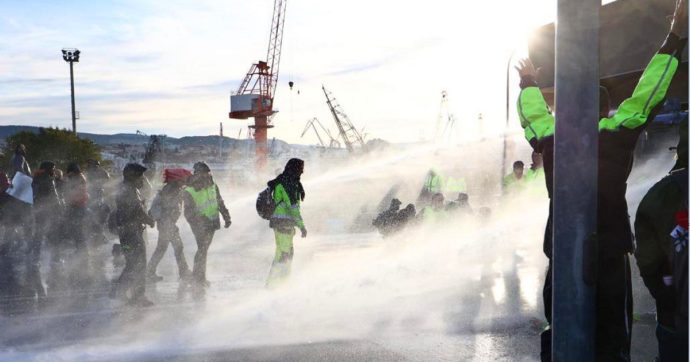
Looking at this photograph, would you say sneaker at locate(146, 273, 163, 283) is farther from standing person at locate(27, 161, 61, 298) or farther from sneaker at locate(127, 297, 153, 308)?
standing person at locate(27, 161, 61, 298)

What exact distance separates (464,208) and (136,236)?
16.8ft

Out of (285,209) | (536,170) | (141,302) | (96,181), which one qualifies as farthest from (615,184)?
(96,181)

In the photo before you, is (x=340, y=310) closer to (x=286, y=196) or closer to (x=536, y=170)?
(x=286, y=196)

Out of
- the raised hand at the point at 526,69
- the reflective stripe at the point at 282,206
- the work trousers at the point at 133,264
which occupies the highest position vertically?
the raised hand at the point at 526,69

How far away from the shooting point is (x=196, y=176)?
8.47 m

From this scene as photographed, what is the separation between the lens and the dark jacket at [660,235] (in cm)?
306

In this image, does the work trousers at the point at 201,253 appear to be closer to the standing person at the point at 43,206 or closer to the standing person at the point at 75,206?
the standing person at the point at 75,206

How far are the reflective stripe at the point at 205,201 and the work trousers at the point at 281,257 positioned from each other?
1294mm

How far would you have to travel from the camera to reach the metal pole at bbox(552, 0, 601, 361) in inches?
91.3

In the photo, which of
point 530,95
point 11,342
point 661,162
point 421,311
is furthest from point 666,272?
point 661,162

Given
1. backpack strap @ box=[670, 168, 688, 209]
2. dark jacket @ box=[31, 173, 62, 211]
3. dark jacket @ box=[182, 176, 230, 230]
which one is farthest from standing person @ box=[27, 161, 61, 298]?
backpack strap @ box=[670, 168, 688, 209]

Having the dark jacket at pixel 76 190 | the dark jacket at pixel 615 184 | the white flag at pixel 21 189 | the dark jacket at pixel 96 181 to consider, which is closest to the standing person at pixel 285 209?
the dark jacket at pixel 76 190

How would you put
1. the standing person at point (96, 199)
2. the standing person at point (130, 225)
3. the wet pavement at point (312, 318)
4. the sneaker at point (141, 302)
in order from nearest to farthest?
the wet pavement at point (312, 318) < the sneaker at point (141, 302) < the standing person at point (130, 225) < the standing person at point (96, 199)

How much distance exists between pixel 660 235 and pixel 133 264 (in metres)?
6.06
